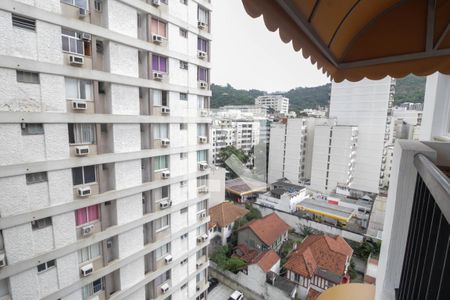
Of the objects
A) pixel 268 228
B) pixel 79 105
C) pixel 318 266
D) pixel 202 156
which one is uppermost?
pixel 79 105

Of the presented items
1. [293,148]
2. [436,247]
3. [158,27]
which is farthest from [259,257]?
[293,148]

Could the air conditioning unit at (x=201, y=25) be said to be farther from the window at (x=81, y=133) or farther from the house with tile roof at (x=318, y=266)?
the house with tile roof at (x=318, y=266)

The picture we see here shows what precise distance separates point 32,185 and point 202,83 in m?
3.88

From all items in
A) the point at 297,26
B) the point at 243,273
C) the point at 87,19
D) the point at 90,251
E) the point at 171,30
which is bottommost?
the point at 243,273

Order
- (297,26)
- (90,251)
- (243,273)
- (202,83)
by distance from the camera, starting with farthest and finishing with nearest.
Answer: (243,273) < (202,83) < (90,251) < (297,26)

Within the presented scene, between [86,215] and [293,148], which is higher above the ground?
[86,215]

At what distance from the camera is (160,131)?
4.71 meters

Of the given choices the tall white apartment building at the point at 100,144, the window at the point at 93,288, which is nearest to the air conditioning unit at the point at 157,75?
the tall white apartment building at the point at 100,144

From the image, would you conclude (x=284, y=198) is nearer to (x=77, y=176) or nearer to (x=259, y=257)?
(x=259, y=257)

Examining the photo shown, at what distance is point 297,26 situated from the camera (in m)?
1.04

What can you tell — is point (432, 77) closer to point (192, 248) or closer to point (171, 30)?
point (171, 30)

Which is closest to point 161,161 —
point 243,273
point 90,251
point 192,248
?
point 90,251

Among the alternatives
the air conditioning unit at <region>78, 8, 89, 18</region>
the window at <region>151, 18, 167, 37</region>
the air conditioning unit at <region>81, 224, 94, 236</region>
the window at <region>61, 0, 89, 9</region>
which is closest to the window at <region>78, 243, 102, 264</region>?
the air conditioning unit at <region>81, 224, 94, 236</region>

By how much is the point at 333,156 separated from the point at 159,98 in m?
15.8
